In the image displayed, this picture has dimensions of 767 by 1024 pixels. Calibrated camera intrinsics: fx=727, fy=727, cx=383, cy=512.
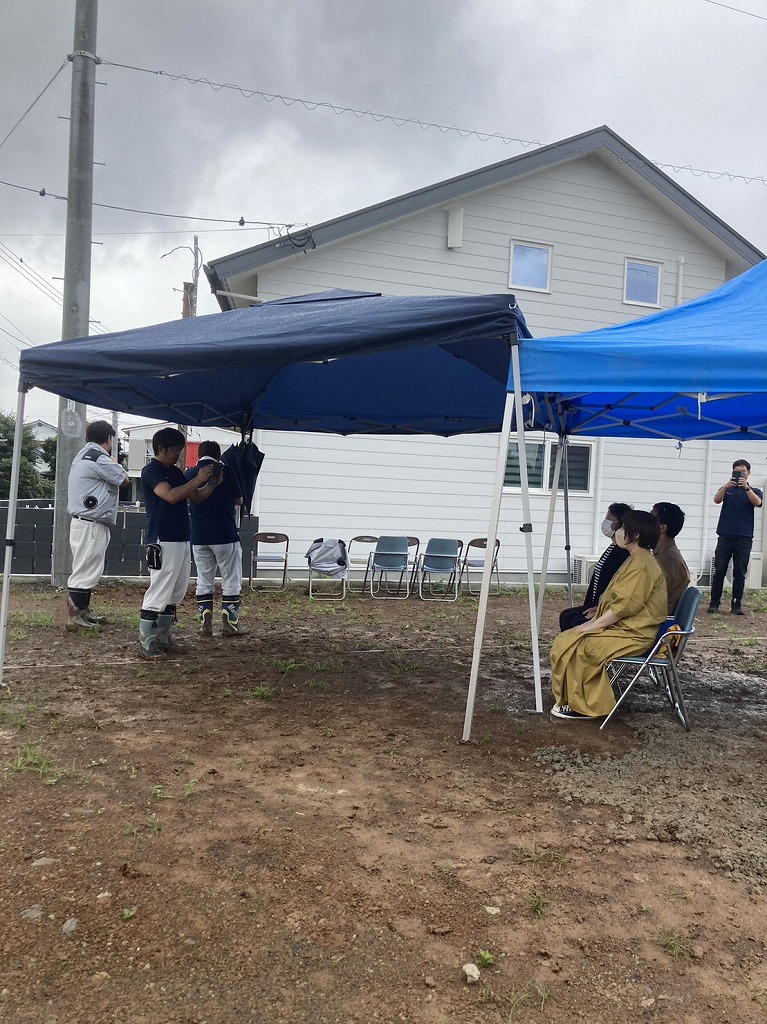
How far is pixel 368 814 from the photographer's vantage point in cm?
317

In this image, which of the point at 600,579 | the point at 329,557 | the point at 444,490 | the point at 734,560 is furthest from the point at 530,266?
the point at 600,579

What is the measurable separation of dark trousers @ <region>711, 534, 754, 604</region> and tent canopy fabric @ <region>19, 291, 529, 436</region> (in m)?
4.15

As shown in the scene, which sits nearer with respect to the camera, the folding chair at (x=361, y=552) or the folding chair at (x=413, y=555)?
the folding chair at (x=413, y=555)

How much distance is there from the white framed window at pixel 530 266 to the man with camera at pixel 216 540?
7043mm

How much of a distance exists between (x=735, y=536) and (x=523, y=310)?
191 inches

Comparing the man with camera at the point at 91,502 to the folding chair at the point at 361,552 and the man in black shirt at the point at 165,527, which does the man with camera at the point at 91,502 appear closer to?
the man in black shirt at the point at 165,527

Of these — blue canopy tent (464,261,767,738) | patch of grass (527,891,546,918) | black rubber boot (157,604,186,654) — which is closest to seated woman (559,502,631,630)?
blue canopy tent (464,261,767,738)

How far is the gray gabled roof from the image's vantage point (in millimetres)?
10375

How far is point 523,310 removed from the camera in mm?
11820

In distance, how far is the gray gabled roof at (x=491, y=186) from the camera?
34.0 ft

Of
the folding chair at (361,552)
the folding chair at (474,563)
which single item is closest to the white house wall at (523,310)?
the folding chair at (361,552)

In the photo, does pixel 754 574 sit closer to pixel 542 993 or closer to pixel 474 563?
pixel 474 563

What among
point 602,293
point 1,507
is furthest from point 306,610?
point 602,293

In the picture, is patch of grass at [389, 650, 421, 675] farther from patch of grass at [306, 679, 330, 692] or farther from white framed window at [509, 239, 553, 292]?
white framed window at [509, 239, 553, 292]
